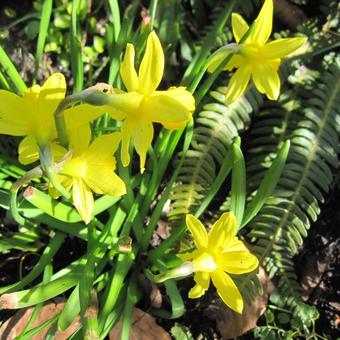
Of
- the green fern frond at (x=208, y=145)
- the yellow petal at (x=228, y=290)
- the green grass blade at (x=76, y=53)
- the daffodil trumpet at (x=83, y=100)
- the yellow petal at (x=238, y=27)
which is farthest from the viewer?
the green fern frond at (x=208, y=145)

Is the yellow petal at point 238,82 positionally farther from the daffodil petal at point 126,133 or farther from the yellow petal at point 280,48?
the daffodil petal at point 126,133

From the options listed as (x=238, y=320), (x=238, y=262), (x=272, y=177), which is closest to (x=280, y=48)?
(x=272, y=177)

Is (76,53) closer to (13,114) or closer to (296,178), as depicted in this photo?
(13,114)

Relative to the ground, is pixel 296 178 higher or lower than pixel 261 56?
lower

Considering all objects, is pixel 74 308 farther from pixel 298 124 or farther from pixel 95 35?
pixel 95 35

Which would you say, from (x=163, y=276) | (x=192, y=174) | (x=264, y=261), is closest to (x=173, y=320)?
(x=264, y=261)

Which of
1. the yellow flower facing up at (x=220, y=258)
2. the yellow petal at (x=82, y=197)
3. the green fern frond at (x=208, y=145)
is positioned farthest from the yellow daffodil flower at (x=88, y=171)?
the green fern frond at (x=208, y=145)

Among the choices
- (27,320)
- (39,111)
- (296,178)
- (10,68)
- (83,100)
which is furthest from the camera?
(296,178)
